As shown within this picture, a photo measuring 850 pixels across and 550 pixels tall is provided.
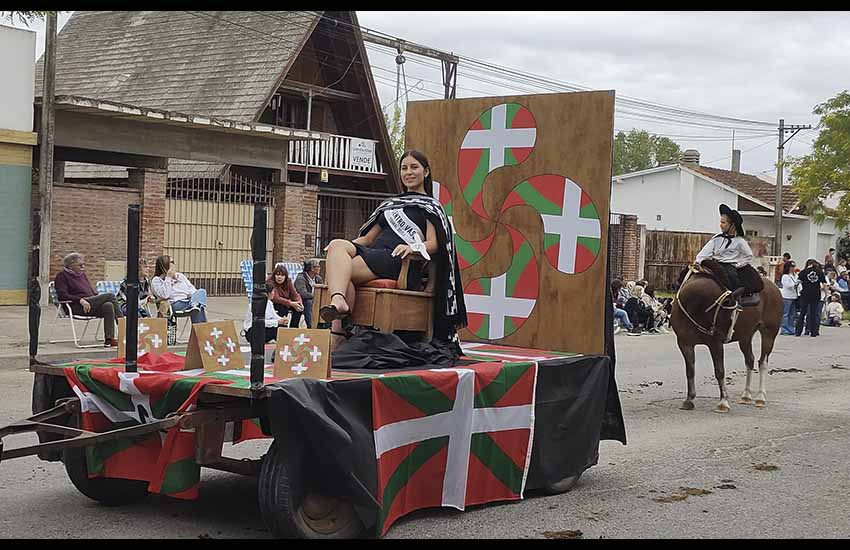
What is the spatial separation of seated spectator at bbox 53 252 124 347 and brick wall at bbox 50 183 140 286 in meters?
5.70

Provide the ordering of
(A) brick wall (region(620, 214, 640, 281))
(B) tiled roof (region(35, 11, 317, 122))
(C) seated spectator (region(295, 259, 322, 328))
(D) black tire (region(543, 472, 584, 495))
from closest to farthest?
(D) black tire (region(543, 472, 584, 495)) < (C) seated spectator (region(295, 259, 322, 328)) < (B) tiled roof (region(35, 11, 317, 122)) < (A) brick wall (region(620, 214, 640, 281))

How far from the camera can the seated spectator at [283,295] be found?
1591 centimetres

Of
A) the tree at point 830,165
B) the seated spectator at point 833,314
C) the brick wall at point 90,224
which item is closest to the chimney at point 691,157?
the tree at point 830,165

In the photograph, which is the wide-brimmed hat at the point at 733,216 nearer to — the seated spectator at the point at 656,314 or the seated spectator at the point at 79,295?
the seated spectator at the point at 79,295

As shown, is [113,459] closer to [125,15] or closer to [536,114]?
[536,114]

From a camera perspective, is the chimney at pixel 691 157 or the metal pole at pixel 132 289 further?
the chimney at pixel 691 157

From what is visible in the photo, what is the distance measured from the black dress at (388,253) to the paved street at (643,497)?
64.0 inches

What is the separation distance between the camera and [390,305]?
7141mm

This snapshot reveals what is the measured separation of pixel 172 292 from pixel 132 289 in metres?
10.7

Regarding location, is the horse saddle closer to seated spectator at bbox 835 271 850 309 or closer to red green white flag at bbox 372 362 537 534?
red green white flag at bbox 372 362 537 534

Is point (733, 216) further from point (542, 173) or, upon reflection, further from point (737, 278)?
point (542, 173)

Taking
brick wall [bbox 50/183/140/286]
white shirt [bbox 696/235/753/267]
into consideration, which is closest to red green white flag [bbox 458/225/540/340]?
white shirt [bbox 696/235/753/267]

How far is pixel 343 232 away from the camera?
3116cm

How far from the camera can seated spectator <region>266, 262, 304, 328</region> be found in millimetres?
15906
